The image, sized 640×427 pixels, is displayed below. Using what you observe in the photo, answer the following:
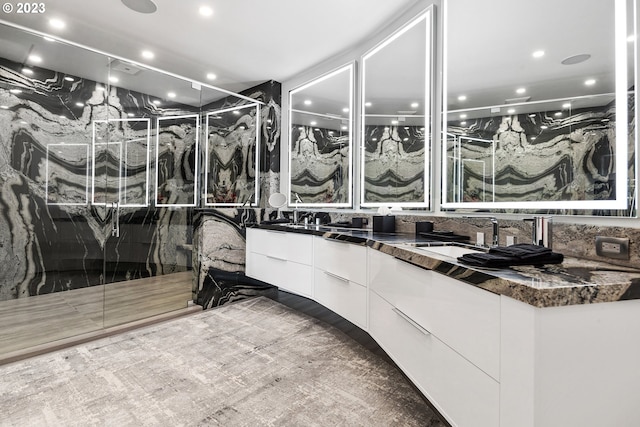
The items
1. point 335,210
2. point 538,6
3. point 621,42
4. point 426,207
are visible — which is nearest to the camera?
point 621,42

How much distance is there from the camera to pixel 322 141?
3.50 meters

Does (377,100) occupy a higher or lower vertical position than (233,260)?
higher

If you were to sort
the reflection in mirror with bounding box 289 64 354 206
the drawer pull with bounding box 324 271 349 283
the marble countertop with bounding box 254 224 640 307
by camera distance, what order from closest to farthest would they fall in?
1. the marble countertop with bounding box 254 224 640 307
2. the drawer pull with bounding box 324 271 349 283
3. the reflection in mirror with bounding box 289 64 354 206

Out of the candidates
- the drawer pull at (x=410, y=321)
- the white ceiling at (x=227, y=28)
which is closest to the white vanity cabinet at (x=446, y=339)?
the drawer pull at (x=410, y=321)

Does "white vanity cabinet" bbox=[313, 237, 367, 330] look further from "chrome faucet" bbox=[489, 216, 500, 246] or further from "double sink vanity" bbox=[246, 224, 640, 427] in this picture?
"chrome faucet" bbox=[489, 216, 500, 246]

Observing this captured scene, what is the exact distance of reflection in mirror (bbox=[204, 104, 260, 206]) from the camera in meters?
3.72

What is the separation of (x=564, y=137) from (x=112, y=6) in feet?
11.3

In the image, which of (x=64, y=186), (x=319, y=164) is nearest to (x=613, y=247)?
(x=319, y=164)

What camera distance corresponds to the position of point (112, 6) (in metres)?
2.57

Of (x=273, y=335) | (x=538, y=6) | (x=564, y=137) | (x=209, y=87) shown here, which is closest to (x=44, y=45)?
(x=209, y=87)

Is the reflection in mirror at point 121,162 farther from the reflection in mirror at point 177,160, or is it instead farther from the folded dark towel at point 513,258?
the folded dark towel at point 513,258

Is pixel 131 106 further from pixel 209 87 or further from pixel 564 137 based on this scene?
pixel 564 137

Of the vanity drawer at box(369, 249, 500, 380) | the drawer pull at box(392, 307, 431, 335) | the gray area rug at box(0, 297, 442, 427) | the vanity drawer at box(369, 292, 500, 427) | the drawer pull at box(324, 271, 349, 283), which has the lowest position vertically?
the gray area rug at box(0, 297, 442, 427)

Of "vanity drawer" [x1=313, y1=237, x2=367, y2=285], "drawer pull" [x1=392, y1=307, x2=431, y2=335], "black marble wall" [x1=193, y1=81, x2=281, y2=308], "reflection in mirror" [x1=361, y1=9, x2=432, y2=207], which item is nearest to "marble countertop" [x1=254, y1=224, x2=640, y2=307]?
"drawer pull" [x1=392, y1=307, x2=431, y2=335]
